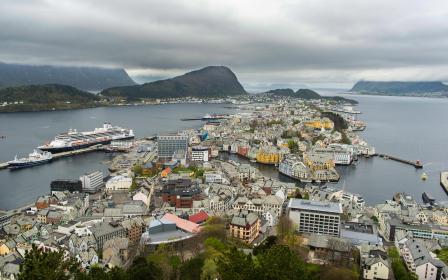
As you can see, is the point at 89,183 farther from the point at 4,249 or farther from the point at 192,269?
the point at 192,269

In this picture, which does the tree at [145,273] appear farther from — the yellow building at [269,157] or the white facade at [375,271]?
the yellow building at [269,157]

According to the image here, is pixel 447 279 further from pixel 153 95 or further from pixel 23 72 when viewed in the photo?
pixel 23 72

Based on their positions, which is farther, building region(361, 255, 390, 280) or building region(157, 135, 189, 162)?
building region(157, 135, 189, 162)

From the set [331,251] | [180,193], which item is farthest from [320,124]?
[331,251]

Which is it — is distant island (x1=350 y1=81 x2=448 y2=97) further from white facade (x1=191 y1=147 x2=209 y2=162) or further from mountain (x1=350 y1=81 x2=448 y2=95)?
white facade (x1=191 y1=147 x2=209 y2=162)

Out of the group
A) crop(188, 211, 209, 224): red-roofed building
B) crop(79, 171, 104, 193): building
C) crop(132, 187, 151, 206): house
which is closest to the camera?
crop(188, 211, 209, 224): red-roofed building

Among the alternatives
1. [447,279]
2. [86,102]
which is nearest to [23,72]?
[86,102]

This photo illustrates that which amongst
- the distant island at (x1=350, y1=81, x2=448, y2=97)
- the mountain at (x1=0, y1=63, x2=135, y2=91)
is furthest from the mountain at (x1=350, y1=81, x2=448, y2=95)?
the mountain at (x1=0, y1=63, x2=135, y2=91)

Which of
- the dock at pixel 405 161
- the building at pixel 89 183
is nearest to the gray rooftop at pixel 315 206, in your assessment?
the building at pixel 89 183
